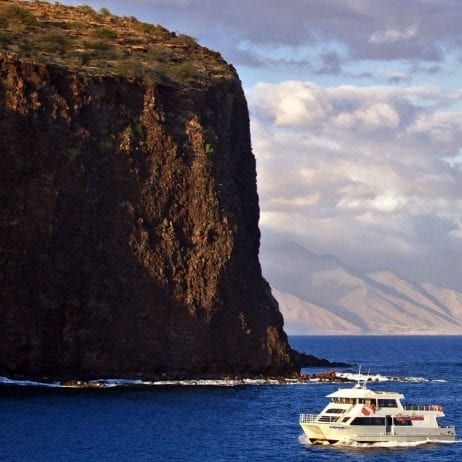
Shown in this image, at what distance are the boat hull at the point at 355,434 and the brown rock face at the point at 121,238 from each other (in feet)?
112

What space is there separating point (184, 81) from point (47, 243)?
26.9 m

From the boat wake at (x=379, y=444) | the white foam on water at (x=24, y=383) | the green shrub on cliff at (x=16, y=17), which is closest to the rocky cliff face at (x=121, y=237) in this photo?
the white foam on water at (x=24, y=383)

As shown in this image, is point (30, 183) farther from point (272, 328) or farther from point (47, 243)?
point (272, 328)

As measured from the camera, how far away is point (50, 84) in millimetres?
117562

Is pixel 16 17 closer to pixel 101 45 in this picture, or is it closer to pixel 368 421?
pixel 101 45

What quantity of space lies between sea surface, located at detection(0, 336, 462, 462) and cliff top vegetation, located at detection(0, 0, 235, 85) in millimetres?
32880

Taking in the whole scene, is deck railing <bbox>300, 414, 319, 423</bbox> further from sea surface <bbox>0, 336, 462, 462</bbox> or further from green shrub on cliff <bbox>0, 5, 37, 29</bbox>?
green shrub on cliff <bbox>0, 5, 37, 29</bbox>

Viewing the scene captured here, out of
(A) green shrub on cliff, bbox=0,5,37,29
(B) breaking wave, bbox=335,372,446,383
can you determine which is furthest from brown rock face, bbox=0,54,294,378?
(A) green shrub on cliff, bbox=0,5,37,29

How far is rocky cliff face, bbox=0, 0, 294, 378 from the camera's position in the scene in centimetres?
11069

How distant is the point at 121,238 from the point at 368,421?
40228 mm

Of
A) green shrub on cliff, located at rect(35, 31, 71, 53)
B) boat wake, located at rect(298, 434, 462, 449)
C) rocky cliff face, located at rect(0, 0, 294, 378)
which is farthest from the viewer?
green shrub on cliff, located at rect(35, 31, 71, 53)

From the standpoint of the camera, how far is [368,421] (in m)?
82.6

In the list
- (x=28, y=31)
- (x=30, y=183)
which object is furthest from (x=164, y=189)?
(x=28, y=31)

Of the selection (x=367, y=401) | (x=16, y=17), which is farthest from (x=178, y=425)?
(x=16, y=17)
